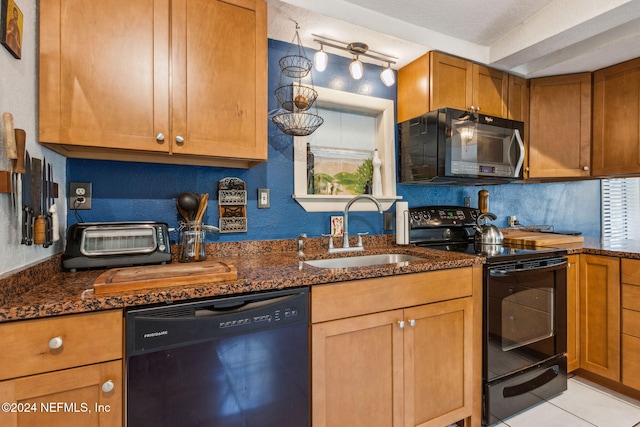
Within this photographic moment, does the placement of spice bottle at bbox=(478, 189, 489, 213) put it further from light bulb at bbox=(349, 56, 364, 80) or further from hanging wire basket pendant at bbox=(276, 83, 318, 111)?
→ hanging wire basket pendant at bbox=(276, 83, 318, 111)

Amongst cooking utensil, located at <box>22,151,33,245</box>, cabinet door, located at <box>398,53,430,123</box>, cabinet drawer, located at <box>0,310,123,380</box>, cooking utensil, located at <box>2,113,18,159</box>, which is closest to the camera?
cabinet drawer, located at <box>0,310,123,380</box>

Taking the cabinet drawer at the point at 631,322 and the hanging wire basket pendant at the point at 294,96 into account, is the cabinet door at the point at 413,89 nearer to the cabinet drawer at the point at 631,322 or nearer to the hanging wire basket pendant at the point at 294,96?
the hanging wire basket pendant at the point at 294,96

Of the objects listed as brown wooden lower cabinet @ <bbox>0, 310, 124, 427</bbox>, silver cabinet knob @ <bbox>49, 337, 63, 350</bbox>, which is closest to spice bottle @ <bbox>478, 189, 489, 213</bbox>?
brown wooden lower cabinet @ <bbox>0, 310, 124, 427</bbox>

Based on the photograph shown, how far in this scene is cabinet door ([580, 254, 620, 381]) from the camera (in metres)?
1.96

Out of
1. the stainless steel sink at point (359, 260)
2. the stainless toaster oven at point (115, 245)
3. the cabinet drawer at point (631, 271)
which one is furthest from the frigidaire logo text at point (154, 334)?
the cabinet drawer at point (631, 271)

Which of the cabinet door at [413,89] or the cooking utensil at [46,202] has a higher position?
the cabinet door at [413,89]

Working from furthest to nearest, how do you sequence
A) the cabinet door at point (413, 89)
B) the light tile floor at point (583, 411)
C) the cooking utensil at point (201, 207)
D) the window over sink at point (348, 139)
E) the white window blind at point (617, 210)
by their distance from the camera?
1. the white window blind at point (617, 210)
2. the cabinet door at point (413, 89)
3. the window over sink at point (348, 139)
4. the light tile floor at point (583, 411)
5. the cooking utensil at point (201, 207)

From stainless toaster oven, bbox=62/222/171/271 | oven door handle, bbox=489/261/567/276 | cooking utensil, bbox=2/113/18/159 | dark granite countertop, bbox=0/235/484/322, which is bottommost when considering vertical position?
oven door handle, bbox=489/261/567/276

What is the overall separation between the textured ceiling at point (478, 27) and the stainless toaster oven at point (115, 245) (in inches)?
50.6

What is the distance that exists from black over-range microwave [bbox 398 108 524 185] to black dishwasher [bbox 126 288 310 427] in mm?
1345

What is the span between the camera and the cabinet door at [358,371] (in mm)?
1231

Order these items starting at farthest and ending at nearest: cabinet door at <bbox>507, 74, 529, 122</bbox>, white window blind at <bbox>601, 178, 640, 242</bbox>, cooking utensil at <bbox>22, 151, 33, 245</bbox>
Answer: white window blind at <bbox>601, 178, 640, 242</bbox>
cabinet door at <bbox>507, 74, 529, 122</bbox>
cooking utensil at <bbox>22, 151, 33, 245</bbox>

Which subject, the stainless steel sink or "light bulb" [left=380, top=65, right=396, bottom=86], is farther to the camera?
"light bulb" [left=380, top=65, right=396, bottom=86]

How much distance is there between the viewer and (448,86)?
6.81ft
